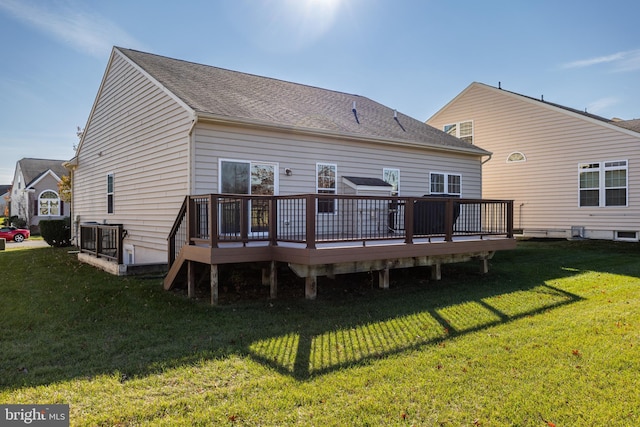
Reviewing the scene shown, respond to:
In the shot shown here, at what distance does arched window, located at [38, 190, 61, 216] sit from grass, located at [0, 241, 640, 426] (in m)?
28.2

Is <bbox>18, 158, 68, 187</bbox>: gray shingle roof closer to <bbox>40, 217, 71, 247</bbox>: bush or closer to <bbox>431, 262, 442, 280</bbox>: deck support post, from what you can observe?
<bbox>40, 217, 71, 247</bbox>: bush

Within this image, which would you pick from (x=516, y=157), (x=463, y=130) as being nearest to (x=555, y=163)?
(x=516, y=157)

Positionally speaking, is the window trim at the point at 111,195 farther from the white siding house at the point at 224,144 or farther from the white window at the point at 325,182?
the white window at the point at 325,182

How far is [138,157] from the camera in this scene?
11.1 metres

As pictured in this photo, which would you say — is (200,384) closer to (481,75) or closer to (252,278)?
(252,278)

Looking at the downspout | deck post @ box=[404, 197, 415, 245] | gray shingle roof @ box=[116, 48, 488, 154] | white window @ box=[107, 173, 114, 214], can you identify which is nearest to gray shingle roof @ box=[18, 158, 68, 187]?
white window @ box=[107, 173, 114, 214]

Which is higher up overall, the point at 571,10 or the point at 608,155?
the point at 571,10

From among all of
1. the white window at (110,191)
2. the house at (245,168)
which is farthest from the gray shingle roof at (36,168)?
the white window at (110,191)

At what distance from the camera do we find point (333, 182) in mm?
10500

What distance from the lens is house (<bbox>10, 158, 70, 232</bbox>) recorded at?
103ft

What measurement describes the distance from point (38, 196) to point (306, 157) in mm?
30293

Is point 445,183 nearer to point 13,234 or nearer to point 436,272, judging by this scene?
point 436,272

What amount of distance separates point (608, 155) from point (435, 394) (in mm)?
14925

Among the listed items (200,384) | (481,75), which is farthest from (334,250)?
→ (481,75)
